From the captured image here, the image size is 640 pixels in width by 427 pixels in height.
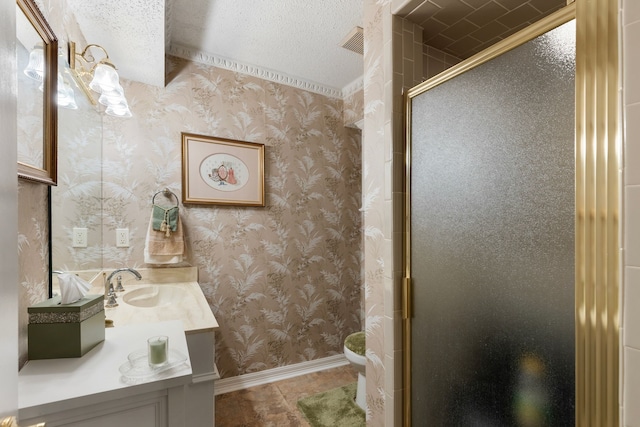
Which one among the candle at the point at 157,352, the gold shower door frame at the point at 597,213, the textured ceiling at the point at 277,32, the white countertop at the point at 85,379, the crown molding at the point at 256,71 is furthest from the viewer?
the crown molding at the point at 256,71

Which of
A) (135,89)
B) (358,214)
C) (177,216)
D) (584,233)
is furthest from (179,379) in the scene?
(358,214)

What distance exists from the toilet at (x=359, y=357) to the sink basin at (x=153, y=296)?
104 cm

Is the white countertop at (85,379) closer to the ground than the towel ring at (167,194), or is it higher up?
closer to the ground

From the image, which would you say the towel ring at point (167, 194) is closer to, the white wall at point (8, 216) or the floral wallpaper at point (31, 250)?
the floral wallpaper at point (31, 250)

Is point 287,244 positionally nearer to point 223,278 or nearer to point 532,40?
point 223,278

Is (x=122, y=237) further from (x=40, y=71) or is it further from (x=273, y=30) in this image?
(x=273, y=30)

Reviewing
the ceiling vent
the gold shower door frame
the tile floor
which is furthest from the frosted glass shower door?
the tile floor

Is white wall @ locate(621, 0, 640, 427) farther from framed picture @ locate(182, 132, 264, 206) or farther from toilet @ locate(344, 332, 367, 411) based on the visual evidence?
framed picture @ locate(182, 132, 264, 206)

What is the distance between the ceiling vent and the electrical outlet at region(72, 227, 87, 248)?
1.79 meters

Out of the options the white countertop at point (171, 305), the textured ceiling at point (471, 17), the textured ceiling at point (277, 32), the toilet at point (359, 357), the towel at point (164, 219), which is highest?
the textured ceiling at point (277, 32)

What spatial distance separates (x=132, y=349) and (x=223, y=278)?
127 centimetres

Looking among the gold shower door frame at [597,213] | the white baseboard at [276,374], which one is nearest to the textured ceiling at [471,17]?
the gold shower door frame at [597,213]

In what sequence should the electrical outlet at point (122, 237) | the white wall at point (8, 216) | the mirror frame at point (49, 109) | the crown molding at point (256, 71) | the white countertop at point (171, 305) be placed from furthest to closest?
the crown molding at point (256, 71) → the electrical outlet at point (122, 237) → the white countertop at point (171, 305) → the mirror frame at point (49, 109) → the white wall at point (8, 216)

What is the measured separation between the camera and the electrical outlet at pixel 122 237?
1946 mm
